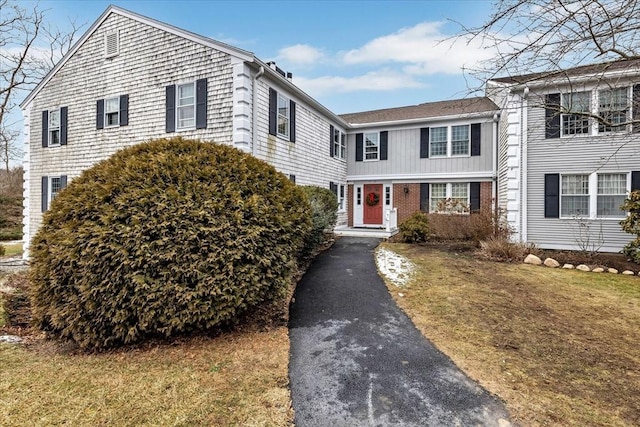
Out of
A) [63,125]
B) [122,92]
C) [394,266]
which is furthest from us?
[63,125]

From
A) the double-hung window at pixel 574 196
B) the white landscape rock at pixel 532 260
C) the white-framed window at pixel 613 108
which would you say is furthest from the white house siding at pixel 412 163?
the white landscape rock at pixel 532 260

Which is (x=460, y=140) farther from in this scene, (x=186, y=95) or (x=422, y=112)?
(x=186, y=95)

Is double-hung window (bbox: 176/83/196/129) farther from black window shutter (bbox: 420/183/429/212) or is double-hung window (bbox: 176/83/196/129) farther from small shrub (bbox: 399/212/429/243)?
black window shutter (bbox: 420/183/429/212)

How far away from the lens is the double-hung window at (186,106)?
34.0 ft

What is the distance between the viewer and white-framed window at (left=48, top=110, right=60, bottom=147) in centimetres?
1297

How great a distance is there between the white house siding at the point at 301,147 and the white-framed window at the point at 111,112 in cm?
531

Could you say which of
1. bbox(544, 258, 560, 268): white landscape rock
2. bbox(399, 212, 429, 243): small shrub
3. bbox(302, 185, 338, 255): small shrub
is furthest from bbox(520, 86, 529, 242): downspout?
bbox(302, 185, 338, 255): small shrub

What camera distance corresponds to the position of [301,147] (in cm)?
1272

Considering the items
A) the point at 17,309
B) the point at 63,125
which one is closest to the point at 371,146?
the point at 63,125

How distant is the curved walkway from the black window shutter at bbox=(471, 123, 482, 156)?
1054cm

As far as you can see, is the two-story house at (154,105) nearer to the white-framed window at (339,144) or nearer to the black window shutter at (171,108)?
the black window shutter at (171,108)

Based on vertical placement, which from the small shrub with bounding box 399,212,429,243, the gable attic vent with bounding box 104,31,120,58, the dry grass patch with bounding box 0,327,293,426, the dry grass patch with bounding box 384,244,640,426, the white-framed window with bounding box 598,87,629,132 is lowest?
the dry grass patch with bounding box 0,327,293,426

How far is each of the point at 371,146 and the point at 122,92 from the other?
10399 mm

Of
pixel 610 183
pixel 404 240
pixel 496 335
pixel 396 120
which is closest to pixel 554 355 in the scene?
→ pixel 496 335
